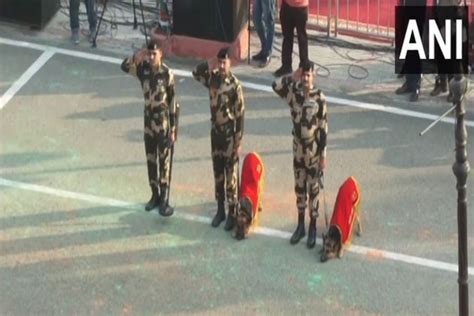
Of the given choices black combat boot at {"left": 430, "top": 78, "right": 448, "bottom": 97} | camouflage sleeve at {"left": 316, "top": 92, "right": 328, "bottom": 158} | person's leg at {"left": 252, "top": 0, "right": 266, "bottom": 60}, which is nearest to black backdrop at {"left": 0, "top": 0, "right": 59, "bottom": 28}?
person's leg at {"left": 252, "top": 0, "right": 266, "bottom": 60}

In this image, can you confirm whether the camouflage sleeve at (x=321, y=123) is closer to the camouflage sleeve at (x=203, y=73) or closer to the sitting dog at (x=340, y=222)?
the sitting dog at (x=340, y=222)

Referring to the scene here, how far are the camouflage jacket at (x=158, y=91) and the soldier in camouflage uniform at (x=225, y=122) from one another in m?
0.30

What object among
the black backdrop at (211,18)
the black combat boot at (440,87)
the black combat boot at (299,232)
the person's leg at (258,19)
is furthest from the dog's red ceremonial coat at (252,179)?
the black backdrop at (211,18)

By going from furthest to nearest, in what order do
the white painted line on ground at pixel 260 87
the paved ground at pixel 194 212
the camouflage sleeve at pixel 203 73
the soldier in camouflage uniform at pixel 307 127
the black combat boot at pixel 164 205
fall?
the white painted line on ground at pixel 260 87
the black combat boot at pixel 164 205
the camouflage sleeve at pixel 203 73
the soldier in camouflage uniform at pixel 307 127
the paved ground at pixel 194 212

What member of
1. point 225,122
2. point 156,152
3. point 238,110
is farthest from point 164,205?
point 238,110

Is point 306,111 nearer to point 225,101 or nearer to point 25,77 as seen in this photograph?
point 225,101

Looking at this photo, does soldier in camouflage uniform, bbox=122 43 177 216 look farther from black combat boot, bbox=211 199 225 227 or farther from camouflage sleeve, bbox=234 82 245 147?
camouflage sleeve, bbox=234 82 245 147

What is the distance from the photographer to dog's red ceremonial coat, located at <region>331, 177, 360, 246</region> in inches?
408

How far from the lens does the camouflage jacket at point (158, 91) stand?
34.7 ft

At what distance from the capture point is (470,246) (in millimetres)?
10688

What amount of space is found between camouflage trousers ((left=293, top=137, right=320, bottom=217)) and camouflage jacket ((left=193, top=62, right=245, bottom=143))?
61cm

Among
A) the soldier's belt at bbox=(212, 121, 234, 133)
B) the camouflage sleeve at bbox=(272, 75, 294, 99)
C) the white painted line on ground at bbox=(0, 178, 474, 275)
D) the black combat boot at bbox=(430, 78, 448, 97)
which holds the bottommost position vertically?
the white painted line on ground at bbox=(0, 178, 474, 275)

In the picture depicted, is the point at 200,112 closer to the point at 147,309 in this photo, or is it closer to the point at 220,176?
the point at 220,176

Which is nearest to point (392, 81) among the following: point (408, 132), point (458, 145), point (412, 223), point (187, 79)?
point (408, 132)
